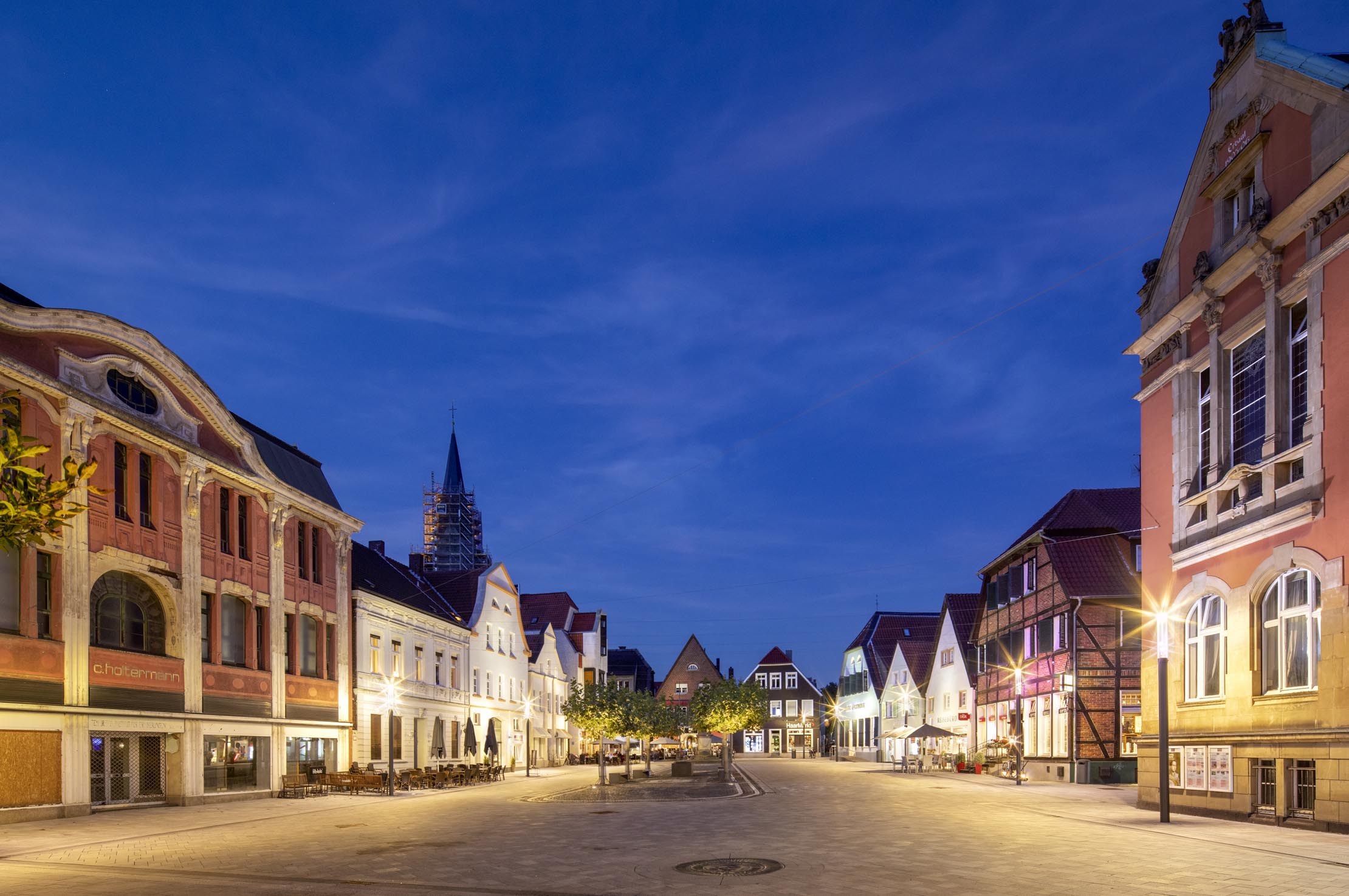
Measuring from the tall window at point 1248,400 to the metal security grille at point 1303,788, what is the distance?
6.04 metres

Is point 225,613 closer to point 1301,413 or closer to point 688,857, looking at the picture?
point 688,857

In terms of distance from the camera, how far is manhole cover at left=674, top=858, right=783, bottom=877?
14.0 meters

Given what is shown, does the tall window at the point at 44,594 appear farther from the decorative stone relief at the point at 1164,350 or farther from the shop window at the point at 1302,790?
the decorative stone relief at the point at 1164,350

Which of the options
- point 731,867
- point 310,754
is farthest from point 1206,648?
point 310,754

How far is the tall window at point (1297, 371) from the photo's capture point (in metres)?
20.7

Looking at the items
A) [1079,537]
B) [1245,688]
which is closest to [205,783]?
[1245,688]

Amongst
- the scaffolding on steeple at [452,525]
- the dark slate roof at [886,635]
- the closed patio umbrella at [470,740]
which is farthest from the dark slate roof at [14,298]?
the scaffolding on steeple at [452,525]

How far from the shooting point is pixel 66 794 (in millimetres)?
24516

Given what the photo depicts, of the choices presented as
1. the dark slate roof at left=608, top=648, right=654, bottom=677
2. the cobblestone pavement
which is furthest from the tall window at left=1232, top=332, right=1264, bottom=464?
the dark slate roof at left=608, top=648, right=654, bottom=677

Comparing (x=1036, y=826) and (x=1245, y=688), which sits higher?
(x=1245, y=688)

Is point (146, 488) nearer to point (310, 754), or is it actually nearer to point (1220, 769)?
point (310, 754)

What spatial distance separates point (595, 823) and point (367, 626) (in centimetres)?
2342

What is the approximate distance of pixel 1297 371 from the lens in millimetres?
21031

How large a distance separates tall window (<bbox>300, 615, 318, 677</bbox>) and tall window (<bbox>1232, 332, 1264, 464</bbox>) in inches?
1174
